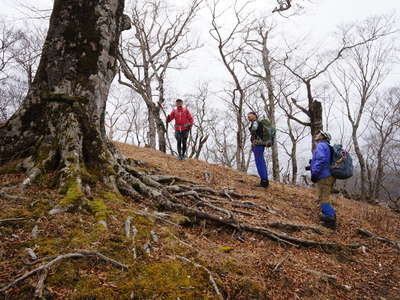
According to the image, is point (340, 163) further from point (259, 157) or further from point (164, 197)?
point (164, 197)

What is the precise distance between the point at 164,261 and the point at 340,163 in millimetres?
4714

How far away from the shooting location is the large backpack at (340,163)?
5.34 m

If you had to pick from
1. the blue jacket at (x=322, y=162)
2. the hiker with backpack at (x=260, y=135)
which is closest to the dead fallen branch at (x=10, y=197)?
the blue jacket at (x=322, y=162)

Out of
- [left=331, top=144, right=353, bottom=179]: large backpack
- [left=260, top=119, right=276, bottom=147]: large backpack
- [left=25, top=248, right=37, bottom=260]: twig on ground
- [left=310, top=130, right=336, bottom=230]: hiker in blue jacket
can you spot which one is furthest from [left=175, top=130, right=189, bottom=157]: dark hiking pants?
[left=25, top=248, right=37, bottom=260]: twig on ground

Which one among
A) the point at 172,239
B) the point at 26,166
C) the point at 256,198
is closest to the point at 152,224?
the point at 172,239

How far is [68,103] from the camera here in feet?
11.7

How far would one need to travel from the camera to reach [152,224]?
9.71 ft

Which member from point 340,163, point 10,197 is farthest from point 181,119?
point 10,197

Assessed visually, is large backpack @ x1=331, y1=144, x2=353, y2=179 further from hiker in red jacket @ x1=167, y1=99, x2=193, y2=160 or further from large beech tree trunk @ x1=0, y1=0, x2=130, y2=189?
hiker in red jacket @ x1=167, y1=99, x2=193, y2=160

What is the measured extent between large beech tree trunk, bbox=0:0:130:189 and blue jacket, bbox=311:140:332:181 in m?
4.32

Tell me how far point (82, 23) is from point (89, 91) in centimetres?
110

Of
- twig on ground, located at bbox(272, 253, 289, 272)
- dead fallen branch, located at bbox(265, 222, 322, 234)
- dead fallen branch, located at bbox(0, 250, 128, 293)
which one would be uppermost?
dead fallen branch, located at bbox(0, 250, 128, 293)

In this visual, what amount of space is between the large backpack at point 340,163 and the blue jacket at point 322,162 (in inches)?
4.1

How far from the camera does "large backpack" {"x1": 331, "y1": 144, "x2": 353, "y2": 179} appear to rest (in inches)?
210
